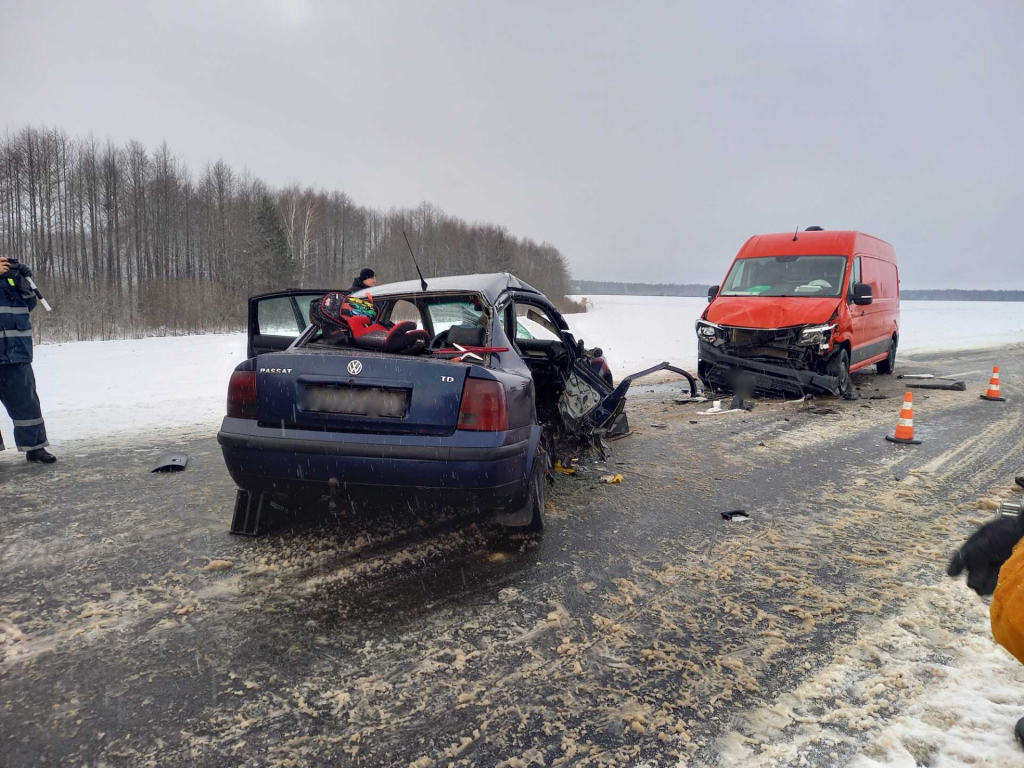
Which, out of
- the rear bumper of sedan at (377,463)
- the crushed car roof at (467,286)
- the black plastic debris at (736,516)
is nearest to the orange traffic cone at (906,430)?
the black plastic debris at (736,516)

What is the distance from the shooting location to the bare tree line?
1214 inches

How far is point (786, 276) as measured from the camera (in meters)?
9.70

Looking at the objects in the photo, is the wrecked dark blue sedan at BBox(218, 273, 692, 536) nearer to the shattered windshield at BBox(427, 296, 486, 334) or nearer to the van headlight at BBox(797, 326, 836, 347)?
the shattered windshield at BBox(427, 296, 486, 334)

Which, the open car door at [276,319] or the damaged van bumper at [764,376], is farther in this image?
the damaged van bumper at [764,376]

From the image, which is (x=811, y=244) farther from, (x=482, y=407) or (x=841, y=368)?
(x=482, y=407)

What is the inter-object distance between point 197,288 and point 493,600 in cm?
3531

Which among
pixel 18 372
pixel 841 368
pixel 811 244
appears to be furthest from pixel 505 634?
pixel 811 244

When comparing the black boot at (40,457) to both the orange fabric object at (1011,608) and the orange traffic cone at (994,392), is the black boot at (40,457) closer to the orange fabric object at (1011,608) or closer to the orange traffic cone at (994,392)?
the orange fabric object at (1011,608)

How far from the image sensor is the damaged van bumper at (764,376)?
8.73 m

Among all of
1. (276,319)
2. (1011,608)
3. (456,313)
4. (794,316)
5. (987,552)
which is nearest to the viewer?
(1011,608)

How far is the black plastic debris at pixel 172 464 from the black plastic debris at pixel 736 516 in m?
4.56

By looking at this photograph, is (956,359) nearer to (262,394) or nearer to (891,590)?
(891,590)

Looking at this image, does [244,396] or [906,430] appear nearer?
[244,396]

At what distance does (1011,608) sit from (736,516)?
305 cm
